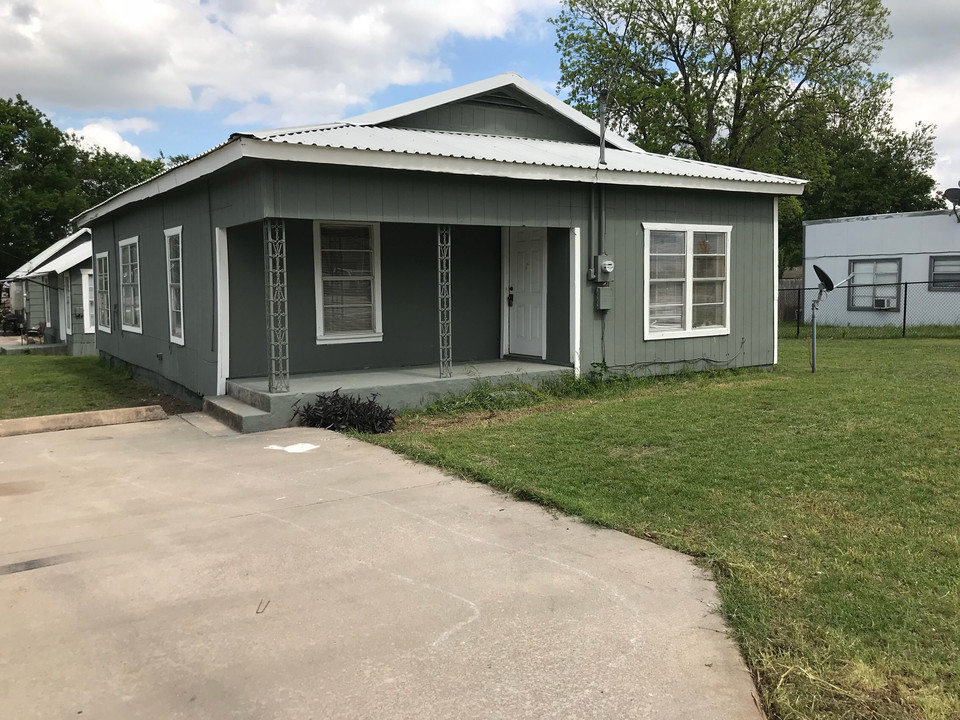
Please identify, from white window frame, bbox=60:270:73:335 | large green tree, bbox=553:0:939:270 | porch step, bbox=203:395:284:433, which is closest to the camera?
porch step, bbox=203:395:284:433

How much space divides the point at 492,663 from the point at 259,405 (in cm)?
565

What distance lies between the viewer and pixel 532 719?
109 inches

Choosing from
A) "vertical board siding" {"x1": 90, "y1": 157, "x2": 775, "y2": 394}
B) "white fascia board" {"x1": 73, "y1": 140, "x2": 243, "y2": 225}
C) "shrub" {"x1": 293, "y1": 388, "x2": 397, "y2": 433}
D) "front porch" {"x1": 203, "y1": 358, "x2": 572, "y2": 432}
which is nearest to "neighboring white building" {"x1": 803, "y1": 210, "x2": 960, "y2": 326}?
"vertical board siding" {"x1": 90, "y1": 157, "x2": 775, "y2": 394}

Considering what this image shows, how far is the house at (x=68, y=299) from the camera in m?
20.6

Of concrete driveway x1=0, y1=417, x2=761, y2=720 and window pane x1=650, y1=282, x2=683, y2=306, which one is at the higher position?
window pane x1=650, y1=282, x2=683, y2=306

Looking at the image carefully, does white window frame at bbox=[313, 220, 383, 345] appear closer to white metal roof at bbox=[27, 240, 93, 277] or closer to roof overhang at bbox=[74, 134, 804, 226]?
roof overhang at bbox=[74, 134, 804, 226]

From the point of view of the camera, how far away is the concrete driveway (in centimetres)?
293

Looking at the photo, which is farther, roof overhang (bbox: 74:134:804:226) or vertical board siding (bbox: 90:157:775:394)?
vertical board siding (bbox: 90:157:775:394)

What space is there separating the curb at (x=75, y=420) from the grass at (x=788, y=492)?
310 centimetres

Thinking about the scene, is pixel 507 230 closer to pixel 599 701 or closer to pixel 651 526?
pixel 651 526

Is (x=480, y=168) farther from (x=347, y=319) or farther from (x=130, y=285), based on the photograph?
(x=130, y=285)

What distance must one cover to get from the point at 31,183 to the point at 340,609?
4084cm

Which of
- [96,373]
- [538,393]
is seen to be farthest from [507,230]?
[96,373]

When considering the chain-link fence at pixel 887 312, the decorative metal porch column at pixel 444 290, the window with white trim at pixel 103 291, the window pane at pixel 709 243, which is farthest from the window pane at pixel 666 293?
the window with white trim at pixel 103 291
